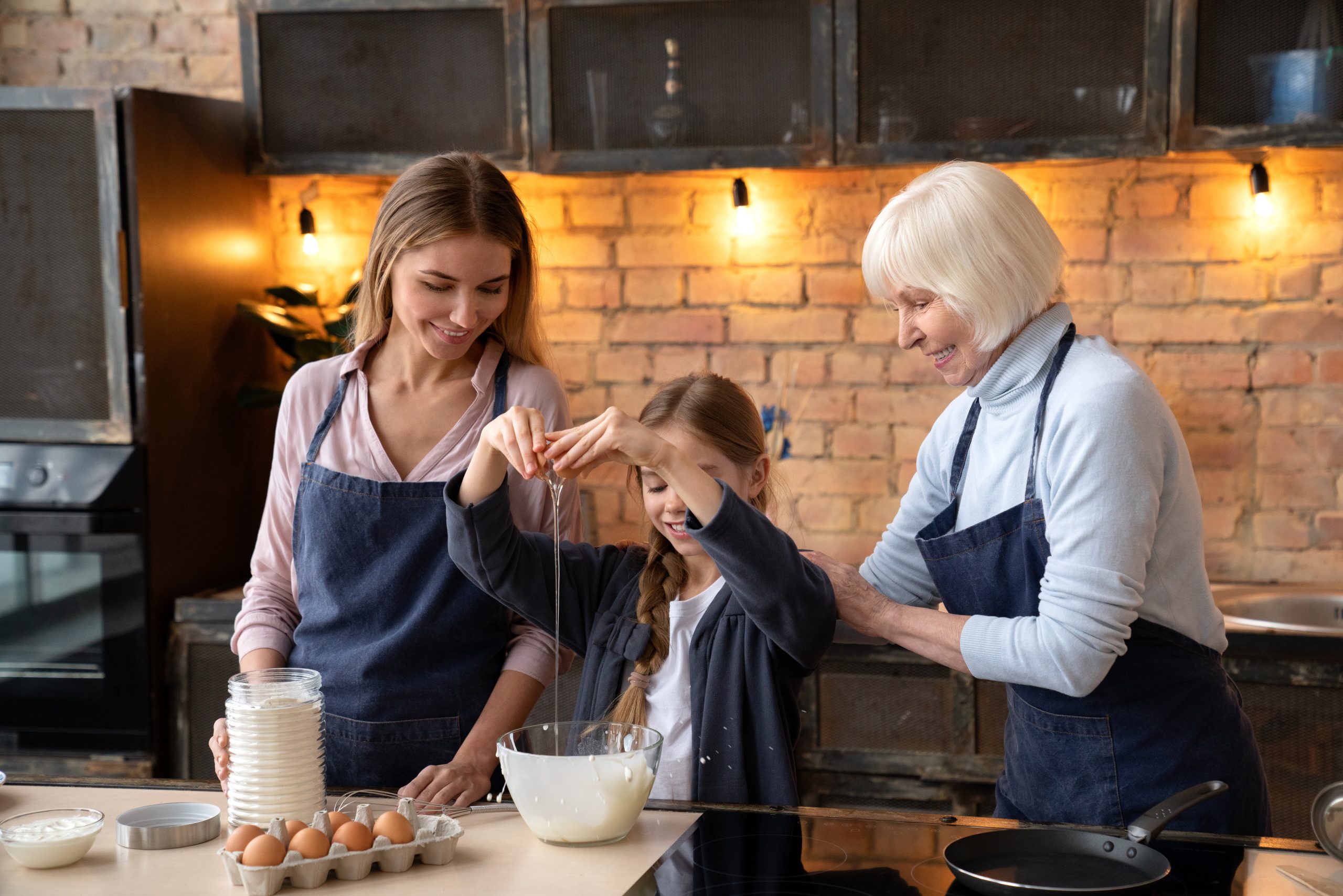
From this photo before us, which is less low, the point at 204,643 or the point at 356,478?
the point at 356,478

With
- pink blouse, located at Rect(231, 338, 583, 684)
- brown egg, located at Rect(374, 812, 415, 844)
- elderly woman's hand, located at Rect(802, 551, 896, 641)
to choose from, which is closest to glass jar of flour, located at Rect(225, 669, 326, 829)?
brown egg, located at Rect(374, 812, 415, 844)

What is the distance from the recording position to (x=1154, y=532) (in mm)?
1352

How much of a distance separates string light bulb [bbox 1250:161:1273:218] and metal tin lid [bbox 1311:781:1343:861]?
1934 mm

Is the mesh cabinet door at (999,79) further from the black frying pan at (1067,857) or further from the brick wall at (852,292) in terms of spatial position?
the black frying pan at (1067,857)

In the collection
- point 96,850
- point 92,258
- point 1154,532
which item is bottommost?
point 96,850

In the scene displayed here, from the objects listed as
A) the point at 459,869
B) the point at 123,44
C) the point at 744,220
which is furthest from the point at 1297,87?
the point at 123,44

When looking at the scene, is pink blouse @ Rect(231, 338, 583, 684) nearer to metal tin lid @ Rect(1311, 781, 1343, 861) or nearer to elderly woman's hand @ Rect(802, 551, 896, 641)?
elderly woman's hand @ Rect(802, 551, 896, 641)

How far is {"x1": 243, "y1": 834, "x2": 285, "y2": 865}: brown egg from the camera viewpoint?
1085 millimetres

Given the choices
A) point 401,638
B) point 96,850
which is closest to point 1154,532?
point 401,638

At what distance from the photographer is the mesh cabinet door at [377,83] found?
111 inches

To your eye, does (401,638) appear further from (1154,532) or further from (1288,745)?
(1288,745)

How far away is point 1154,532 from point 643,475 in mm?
607

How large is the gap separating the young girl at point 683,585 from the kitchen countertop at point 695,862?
0.66 ft

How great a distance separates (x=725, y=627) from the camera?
1552 millimetres
